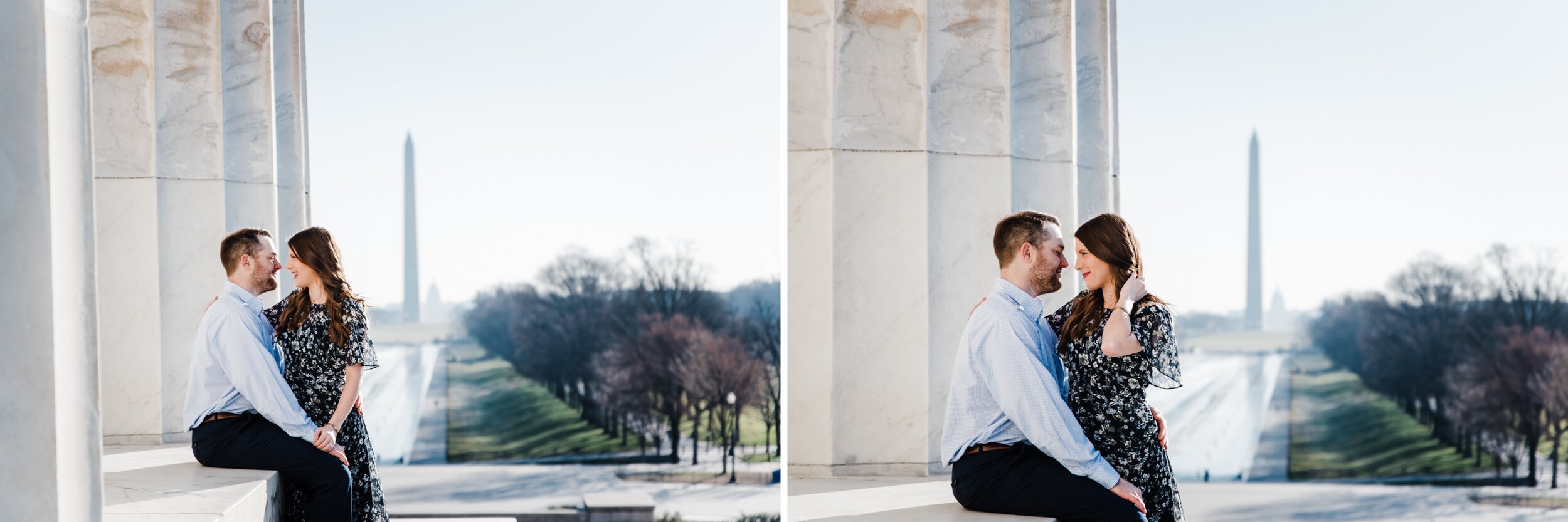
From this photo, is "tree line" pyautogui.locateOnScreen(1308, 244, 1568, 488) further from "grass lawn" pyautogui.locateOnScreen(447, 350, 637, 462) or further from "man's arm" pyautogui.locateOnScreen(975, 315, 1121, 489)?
"man's arm" pyautogui.locateOnScreen(975, 315, 1121, 489)

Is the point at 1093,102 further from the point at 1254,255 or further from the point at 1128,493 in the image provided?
the point at 1254,255

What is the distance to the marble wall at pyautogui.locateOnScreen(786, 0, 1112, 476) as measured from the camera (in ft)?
41.7

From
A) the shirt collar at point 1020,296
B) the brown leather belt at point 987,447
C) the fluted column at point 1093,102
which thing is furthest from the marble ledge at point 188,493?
the fluted column at point 1093,102

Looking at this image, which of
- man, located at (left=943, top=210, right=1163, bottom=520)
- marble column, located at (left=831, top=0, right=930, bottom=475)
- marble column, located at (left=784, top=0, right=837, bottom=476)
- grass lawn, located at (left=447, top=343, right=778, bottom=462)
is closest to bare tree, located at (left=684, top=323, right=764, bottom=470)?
grass lawn, located at (left=447, top=343, right=778, bottom=462)

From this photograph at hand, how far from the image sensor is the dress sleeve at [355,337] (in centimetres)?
1016

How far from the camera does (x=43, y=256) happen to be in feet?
16.6

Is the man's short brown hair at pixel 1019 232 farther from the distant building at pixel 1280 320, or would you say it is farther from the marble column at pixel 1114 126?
the distant building at pixel 1280 320

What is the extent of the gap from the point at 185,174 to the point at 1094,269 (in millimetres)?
13667

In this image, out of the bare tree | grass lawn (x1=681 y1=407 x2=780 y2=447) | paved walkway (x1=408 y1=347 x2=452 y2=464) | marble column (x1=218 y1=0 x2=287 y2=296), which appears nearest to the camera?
marble column (x1=218 y1=0 x2=287 y2=296)

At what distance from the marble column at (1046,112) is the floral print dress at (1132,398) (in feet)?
16.8

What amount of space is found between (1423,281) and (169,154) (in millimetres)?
85226

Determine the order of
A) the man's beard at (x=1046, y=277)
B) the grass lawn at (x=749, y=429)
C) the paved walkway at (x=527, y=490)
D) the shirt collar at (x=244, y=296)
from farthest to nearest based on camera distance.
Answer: the grass lawn at (x=749, y=429) → the paved walkway at (x=527, y=490) → the shirt collar at (x=244, y=296) → the man's beard at (x=1046, y=277)

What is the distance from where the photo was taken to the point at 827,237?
41.8ft

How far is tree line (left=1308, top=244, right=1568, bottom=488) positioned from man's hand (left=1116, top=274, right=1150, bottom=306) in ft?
234
